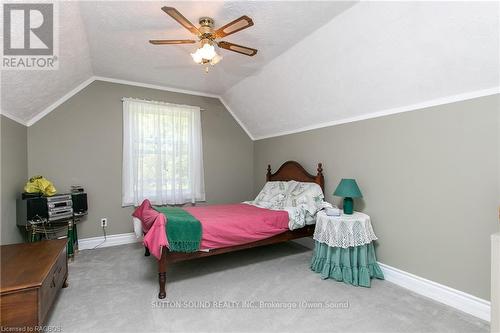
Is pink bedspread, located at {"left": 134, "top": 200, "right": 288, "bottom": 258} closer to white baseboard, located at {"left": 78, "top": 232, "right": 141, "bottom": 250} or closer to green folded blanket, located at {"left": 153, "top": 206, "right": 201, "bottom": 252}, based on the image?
green folded blanket, located at {"left": 153, "top": 206, "right": 201, "bottom": 252}

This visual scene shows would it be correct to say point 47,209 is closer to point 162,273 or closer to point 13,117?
point 13,117

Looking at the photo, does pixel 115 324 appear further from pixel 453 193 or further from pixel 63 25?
pixel 453 193

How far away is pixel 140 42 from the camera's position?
287 centimetres

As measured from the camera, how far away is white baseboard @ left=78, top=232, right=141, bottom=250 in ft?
12.4

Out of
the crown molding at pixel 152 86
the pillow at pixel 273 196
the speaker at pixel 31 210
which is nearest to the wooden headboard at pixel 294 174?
the pillow at pixel 273 196

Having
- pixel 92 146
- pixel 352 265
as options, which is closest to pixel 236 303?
pixel 352 265

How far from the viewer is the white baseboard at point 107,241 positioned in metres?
3.77

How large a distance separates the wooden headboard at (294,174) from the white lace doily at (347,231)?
0.91 meters

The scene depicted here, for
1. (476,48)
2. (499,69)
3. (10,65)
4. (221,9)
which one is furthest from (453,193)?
(10,65)

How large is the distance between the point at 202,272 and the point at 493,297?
103 inches

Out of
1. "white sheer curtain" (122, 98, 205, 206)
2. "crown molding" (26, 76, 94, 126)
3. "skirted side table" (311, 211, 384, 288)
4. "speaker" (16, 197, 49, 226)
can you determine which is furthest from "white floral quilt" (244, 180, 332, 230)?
"crown molding" (26, 76, 94, 126)

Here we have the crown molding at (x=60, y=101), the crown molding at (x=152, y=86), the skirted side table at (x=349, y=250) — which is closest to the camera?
the skirted side table at (x=349, y=250)

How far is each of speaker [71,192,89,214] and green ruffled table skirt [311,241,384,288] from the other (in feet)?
11.3

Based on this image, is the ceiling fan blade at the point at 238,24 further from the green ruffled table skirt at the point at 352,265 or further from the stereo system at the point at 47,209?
the stereo system at the point at 47,209
